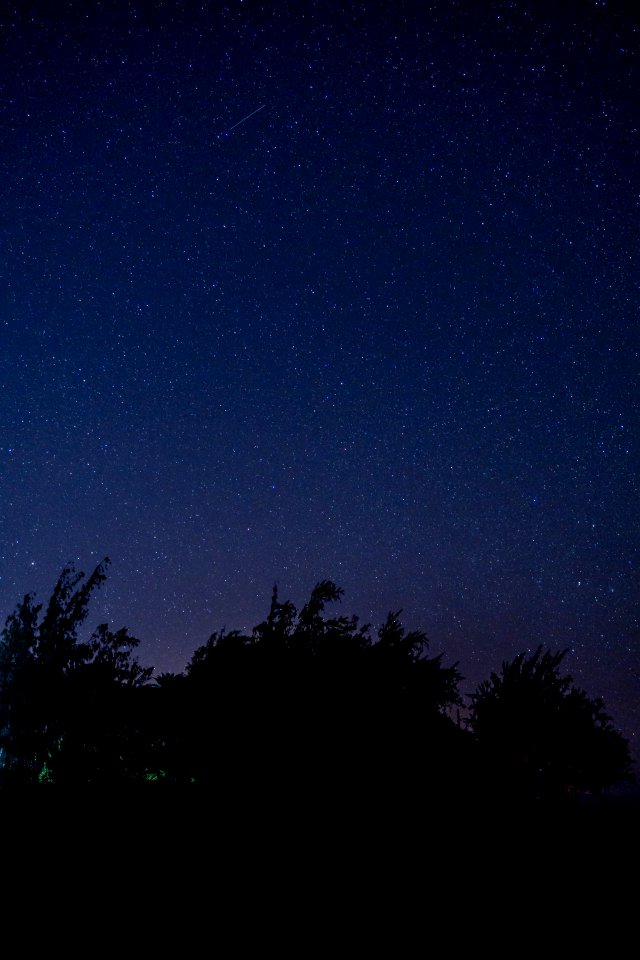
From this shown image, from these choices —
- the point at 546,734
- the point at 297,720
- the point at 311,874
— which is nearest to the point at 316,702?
the point at 297,720

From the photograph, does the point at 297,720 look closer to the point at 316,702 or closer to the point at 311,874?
the point at 316,702

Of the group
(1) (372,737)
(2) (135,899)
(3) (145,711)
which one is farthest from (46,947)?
(3) (145,711)

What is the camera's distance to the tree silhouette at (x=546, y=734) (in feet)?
48.2

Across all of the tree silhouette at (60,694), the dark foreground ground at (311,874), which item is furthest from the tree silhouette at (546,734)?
the tree silhouette at (60,694)

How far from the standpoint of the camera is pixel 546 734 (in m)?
15.1

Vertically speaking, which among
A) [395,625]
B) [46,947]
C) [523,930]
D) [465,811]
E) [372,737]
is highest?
[395,625]

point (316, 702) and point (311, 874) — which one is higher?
point (316, 702)

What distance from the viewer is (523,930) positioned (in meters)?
6.00

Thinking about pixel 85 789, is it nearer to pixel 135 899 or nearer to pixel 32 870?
pixel 32 870

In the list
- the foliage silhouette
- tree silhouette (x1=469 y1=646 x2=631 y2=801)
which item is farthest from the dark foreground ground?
tree silhouette (x1=469 y1=646 x2=631 y2=801)

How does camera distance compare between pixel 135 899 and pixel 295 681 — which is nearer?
pixel 135 899

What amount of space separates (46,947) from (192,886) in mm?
1994

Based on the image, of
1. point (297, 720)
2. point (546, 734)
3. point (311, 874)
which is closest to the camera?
point (311, 874)

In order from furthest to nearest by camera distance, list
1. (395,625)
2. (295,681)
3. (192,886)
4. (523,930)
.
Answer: (395,625) < (295,681) < (192,886) < (523,930)
